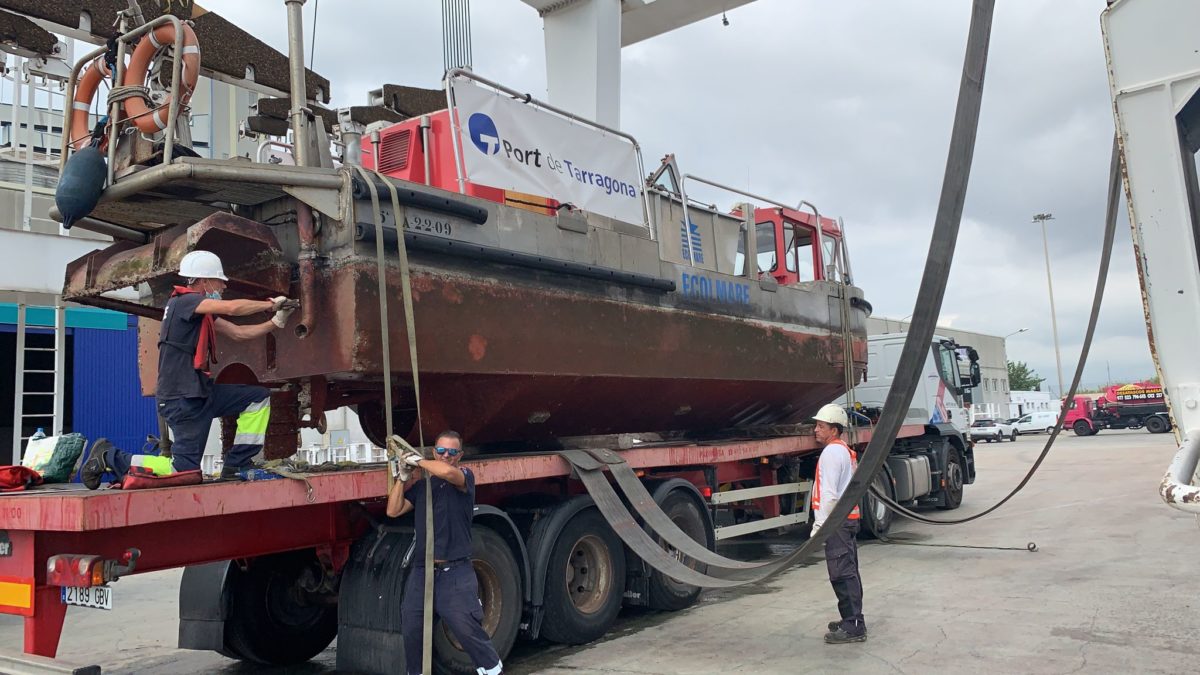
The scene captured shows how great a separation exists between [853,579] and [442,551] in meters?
2.94

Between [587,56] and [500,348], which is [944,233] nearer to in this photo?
[500,348]

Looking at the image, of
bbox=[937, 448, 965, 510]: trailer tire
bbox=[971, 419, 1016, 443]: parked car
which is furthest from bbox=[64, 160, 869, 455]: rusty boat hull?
bbox=[971, 419, 1016, 443]: parked car

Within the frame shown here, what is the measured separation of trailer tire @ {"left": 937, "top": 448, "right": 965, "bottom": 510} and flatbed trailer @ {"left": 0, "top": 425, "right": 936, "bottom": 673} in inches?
246

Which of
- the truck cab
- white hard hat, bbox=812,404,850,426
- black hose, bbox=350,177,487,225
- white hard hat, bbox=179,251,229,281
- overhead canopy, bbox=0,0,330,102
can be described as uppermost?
overhead canopy, bbox=0,0,330,102

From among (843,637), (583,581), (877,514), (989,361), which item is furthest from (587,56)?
(989,361)

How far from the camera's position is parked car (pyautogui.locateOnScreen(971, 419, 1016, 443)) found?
3681cm

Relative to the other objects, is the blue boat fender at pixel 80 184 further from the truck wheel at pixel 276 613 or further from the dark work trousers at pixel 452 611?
the dark work trousers at pixel 452 611

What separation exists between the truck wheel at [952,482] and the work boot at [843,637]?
757 cm

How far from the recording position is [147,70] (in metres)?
5.58

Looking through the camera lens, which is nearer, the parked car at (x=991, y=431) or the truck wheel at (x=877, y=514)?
the truck wheel at (x=877, y=514)

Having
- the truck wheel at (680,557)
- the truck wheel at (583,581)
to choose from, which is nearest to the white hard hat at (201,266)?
Answer: the truck wheel at (583,581)

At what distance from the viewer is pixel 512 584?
595 cm

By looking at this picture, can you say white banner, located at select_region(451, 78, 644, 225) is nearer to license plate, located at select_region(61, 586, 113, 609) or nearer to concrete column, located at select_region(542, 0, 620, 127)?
license plate, located at select_region(61, 586, 113, 609)

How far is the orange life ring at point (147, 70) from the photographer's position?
5305 mm
